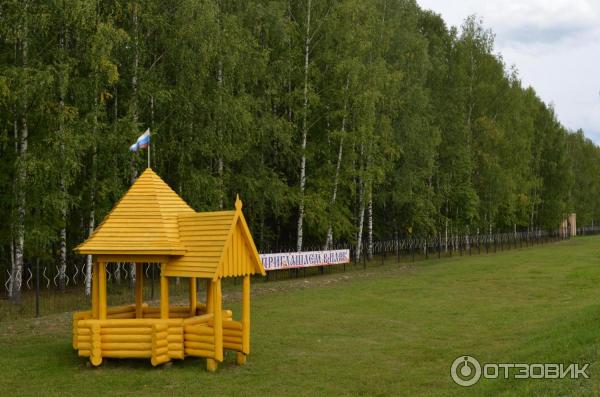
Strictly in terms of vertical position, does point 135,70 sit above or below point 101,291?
above


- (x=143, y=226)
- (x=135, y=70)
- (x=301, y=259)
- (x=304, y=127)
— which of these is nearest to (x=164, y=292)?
(x=143, y=226)

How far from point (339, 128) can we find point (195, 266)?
20.6 m

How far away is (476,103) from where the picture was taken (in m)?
42.3

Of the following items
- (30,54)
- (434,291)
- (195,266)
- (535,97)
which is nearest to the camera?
(195,266)

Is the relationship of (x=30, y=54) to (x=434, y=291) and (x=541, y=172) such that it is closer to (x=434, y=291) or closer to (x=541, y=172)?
(x=434, y=291)

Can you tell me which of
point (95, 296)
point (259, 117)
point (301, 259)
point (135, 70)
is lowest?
point (301, 259)

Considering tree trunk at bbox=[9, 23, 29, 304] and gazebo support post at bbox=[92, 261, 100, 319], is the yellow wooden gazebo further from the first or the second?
tree trunk at bbox=[9, 23, 29, 304]

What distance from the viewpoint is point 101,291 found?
10758mm

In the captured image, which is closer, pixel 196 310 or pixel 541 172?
pixel 196 310

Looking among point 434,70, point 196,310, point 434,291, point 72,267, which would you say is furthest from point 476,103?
point 196,310

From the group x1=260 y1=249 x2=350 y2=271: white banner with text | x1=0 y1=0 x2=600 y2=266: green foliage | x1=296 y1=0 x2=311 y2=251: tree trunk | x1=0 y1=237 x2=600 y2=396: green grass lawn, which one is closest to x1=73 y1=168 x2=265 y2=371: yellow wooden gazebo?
x1=0 y1=237 x2=600 y2=396: green grass lawn

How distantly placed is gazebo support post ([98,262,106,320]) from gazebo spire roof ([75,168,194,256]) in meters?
0.58

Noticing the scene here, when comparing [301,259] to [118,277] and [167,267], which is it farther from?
[167,267]

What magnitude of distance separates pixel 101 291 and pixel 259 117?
1644 centimetres
